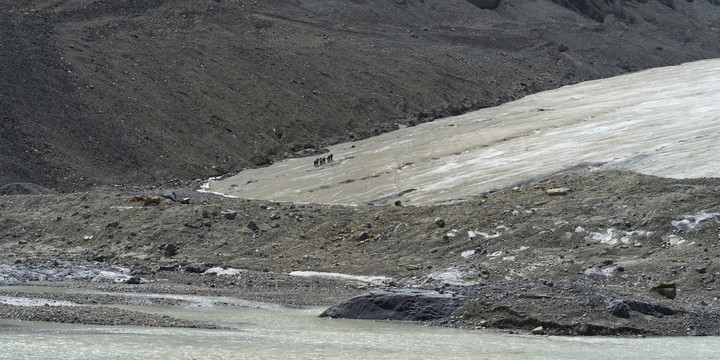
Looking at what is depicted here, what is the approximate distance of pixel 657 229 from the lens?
20281 mm

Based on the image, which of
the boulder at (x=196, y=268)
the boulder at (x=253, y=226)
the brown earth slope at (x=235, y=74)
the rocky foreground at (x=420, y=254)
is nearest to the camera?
the rocky foreground at (x=420, y=254)

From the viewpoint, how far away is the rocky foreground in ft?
49.2

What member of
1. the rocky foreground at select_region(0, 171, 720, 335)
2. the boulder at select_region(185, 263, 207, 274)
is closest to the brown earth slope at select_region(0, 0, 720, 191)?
the rocky foreground at select_region(0, 171, 720, 335)

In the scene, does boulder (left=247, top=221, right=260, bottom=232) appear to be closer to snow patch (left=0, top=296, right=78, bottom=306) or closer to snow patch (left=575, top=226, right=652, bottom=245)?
snow patch (left=0, top=296, right=78, bottom=306)

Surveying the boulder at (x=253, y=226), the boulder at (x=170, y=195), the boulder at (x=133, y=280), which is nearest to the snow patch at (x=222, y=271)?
the boulder at (x=133, y=280)

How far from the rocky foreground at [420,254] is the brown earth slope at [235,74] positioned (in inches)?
400

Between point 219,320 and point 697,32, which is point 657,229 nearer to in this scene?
point 219,320

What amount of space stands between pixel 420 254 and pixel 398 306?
20.1ft

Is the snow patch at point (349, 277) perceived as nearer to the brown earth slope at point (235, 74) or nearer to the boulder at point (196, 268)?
the boulder at point (196, 268)

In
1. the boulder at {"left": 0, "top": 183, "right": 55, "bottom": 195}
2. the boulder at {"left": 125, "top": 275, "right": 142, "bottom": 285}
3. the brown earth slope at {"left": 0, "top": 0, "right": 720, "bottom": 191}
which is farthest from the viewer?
the brown earth slope at {"left": 0, "top": 0, "right": 720, "bottom": 191}

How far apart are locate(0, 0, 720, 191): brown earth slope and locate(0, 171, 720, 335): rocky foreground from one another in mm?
10161

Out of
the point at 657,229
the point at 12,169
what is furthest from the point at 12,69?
the point at 657,229

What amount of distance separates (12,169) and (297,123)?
15.6 metres

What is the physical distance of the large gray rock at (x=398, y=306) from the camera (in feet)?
51.2
